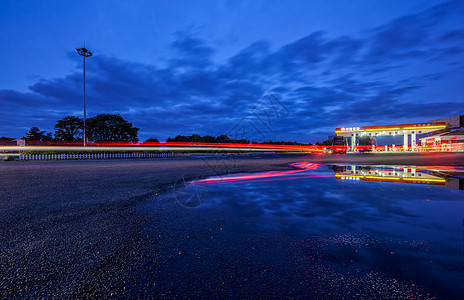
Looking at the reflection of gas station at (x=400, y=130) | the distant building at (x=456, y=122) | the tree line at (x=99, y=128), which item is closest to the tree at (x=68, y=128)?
the tree line at (x=99, y=128)

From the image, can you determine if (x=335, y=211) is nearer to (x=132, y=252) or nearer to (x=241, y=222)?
(x=241, y=222)

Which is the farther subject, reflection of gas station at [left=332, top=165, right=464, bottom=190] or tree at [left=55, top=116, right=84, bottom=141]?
tree at [left=55, top=116, right=84, bottom=141]

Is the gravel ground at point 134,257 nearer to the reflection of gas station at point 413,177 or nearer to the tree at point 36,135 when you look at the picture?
the reflection of gas station at point 413,177

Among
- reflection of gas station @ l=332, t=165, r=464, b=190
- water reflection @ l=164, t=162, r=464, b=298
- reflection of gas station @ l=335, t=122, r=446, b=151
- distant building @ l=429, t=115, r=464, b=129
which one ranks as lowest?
reflection of gas station @ l=332, t=165, r=464, b=190

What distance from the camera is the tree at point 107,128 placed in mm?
57469

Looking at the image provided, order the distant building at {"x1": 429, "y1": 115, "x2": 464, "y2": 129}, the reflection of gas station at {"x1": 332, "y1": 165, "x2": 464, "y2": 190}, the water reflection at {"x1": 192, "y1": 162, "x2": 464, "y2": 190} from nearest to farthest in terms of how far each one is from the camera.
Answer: the reflection of gas station at {"x1": 332, "y1": 165, "x2": 464, "y2": 190}, the water reflection at {"x1": 192, "y1": 162, "x2": 464, "y2": 190}, the distant building at {"x1": 429, "y1": 115, "x2": 464, "y2": 129}

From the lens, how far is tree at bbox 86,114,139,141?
189ft

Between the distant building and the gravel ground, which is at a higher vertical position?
the distant building

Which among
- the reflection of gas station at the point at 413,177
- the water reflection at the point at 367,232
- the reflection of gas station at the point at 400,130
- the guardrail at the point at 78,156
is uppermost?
the reflection of gas station at the point at 400,130

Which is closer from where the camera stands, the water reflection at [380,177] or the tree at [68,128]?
the water reflection at [380,177]

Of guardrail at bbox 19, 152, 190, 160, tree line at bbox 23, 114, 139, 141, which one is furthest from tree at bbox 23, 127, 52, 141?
guardrail at bbox 19, 152, 190, 160

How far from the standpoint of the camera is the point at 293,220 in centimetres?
361

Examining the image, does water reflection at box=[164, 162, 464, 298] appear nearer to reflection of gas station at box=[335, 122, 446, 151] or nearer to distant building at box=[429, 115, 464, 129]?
reflection of gas station at box=[335, 122, 446, 151]

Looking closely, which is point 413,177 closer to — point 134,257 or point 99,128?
point 134,257
